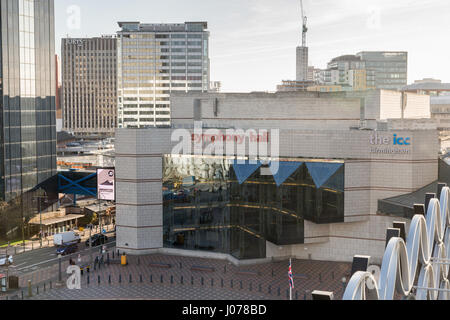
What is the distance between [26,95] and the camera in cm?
6525

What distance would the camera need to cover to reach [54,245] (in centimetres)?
5188

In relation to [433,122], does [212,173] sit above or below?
below

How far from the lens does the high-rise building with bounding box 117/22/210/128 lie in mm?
167125

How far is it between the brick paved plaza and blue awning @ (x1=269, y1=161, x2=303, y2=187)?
22.6 feet

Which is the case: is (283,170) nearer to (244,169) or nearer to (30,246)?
(244,169)

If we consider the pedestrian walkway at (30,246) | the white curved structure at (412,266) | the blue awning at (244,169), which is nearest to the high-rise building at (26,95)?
the pedestrian walkway at (30,246)

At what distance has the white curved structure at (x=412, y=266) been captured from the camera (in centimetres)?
843

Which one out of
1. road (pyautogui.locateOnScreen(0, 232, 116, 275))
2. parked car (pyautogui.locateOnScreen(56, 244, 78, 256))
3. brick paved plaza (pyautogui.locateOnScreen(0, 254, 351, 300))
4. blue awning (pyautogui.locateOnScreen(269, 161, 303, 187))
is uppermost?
blue awning (pyautogui.locateOnScreen(269, 161, 303, 187))

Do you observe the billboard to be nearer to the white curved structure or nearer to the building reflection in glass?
the building reflection in glass

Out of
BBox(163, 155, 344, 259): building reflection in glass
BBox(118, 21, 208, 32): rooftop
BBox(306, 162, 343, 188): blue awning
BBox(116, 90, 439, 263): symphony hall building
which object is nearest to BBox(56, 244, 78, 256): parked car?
BBox(116, 90, 439, 263): symphony hall building

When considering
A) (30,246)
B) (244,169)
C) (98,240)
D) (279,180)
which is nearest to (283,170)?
(279,180)

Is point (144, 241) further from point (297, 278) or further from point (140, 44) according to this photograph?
point (140, 44)
